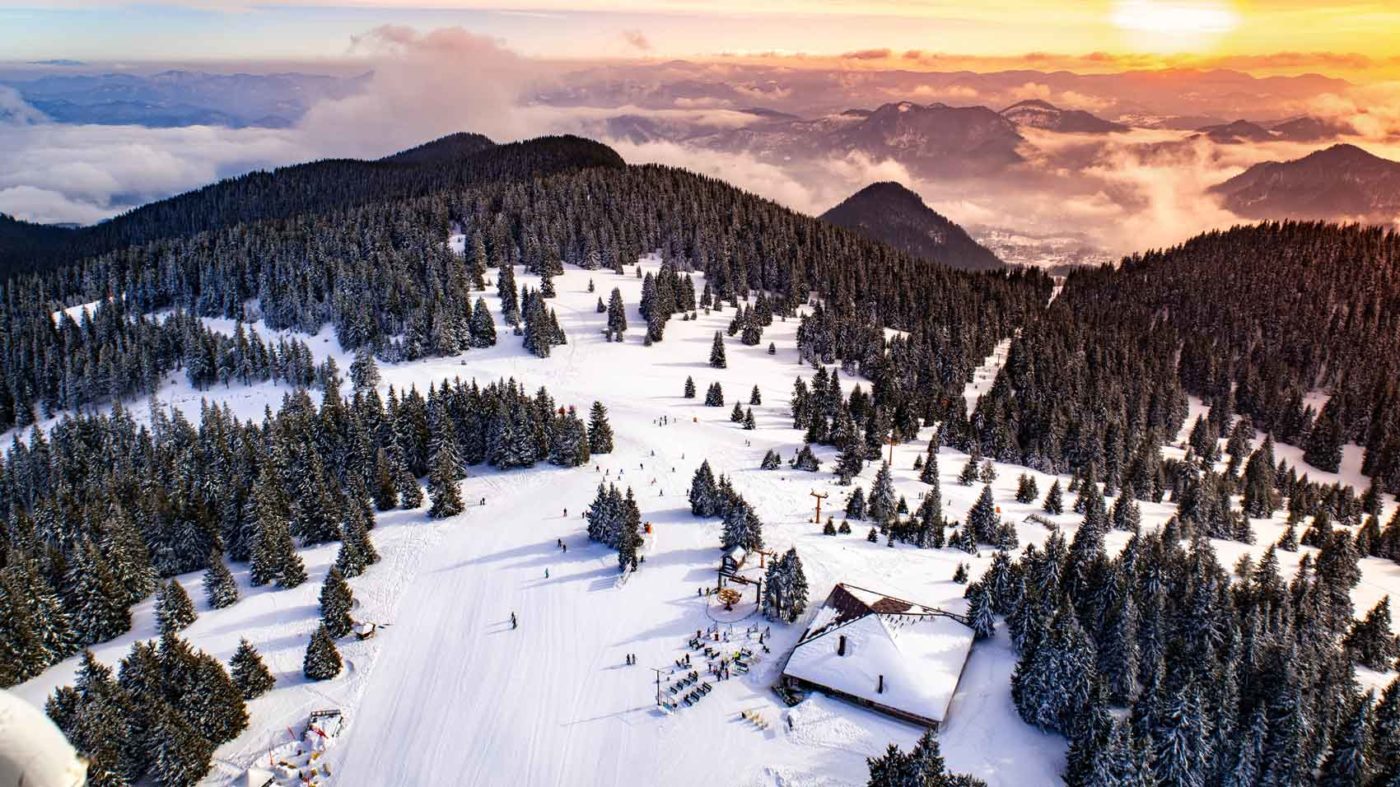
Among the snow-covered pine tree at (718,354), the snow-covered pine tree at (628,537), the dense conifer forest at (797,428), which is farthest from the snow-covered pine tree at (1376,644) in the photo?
the snow-covered pine tree at (718,354)

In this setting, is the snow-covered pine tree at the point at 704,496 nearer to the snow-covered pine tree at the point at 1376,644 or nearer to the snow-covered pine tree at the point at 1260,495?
the snow-covered pine tree at the point at 1376,644

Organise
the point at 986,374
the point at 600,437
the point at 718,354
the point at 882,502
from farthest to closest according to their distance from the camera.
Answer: the point at 986,374 → the point at 718,354 → the point at 600,437 → the point at 882,502

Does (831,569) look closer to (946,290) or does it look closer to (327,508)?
(327,508)

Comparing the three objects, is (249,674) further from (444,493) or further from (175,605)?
(444,493)

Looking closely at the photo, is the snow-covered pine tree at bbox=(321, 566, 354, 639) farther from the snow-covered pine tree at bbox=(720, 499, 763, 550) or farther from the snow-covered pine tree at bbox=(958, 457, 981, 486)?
the snow-covered pine tree at bbox=(958, 457, 981, 486)

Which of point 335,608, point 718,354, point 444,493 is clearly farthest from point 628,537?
point 718,354

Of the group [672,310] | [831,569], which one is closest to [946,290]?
[672,310]
